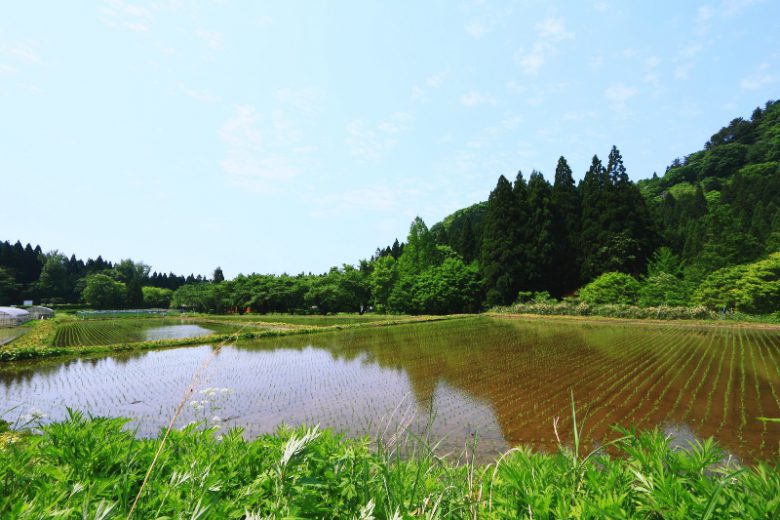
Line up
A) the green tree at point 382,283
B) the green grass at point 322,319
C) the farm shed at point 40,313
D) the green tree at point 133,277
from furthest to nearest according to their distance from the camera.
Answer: the green tree at point 133,277, the green tree at point 382,283, the farm shed at point 40,313, the green grass at point 322,319

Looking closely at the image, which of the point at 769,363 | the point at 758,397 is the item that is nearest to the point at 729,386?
the point at 758,397

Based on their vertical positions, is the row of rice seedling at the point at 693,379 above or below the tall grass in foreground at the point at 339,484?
below

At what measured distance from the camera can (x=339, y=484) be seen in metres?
1.56

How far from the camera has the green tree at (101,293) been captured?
71375mm

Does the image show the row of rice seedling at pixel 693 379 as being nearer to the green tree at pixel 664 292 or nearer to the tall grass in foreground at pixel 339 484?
the tall grass in foreground at pixel 339 484

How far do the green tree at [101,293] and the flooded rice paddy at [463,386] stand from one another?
216ft

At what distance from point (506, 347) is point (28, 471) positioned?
1906 centimetres

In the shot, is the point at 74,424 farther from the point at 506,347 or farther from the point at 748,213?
the point at 748,213

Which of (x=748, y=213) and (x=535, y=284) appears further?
(x=748, y=213)

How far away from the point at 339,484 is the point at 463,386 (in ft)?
35.7

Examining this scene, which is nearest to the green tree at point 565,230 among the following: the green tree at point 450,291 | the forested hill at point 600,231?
the forested hill at point 600,231

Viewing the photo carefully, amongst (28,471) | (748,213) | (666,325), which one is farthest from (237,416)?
(748,213)

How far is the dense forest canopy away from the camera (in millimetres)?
31672

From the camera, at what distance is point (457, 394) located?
10805 millimetres
